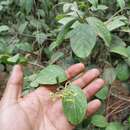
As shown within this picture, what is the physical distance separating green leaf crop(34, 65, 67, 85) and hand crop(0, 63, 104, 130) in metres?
0.07

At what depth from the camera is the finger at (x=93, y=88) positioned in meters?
1.45

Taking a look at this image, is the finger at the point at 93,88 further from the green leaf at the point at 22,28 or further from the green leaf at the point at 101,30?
the green leaf at the point at 22,28

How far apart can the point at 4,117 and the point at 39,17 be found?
2.98 ft

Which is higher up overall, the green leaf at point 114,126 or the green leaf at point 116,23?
the green leaf at point 116,23

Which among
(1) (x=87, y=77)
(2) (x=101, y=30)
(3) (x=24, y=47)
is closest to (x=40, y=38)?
(3) (x=24, y=47)

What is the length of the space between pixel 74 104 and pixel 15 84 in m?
0.24

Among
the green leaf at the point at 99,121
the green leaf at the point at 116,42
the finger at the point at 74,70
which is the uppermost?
the green leaf at the point at 116,42

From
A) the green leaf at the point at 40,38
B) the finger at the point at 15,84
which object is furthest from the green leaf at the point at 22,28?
the finger at the point at 15,84

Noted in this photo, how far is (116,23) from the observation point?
1.44 metres

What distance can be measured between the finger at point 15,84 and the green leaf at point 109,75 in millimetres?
291

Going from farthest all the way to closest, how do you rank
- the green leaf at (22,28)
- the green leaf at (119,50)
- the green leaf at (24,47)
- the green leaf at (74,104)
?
the green leaf at (22,28)
the green leaf at (24,47)
the green leaf at (119,50)
the green leaf at (74,104)

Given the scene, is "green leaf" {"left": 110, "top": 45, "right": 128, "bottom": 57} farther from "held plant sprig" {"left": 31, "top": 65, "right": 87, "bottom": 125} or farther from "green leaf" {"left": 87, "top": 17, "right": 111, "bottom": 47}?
"held plant sprig" {"left": 31, "top": 65, "right": 87, "bottom": 125}

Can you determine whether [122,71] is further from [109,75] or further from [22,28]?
[22,28]

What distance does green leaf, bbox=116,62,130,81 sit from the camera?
147 cm
